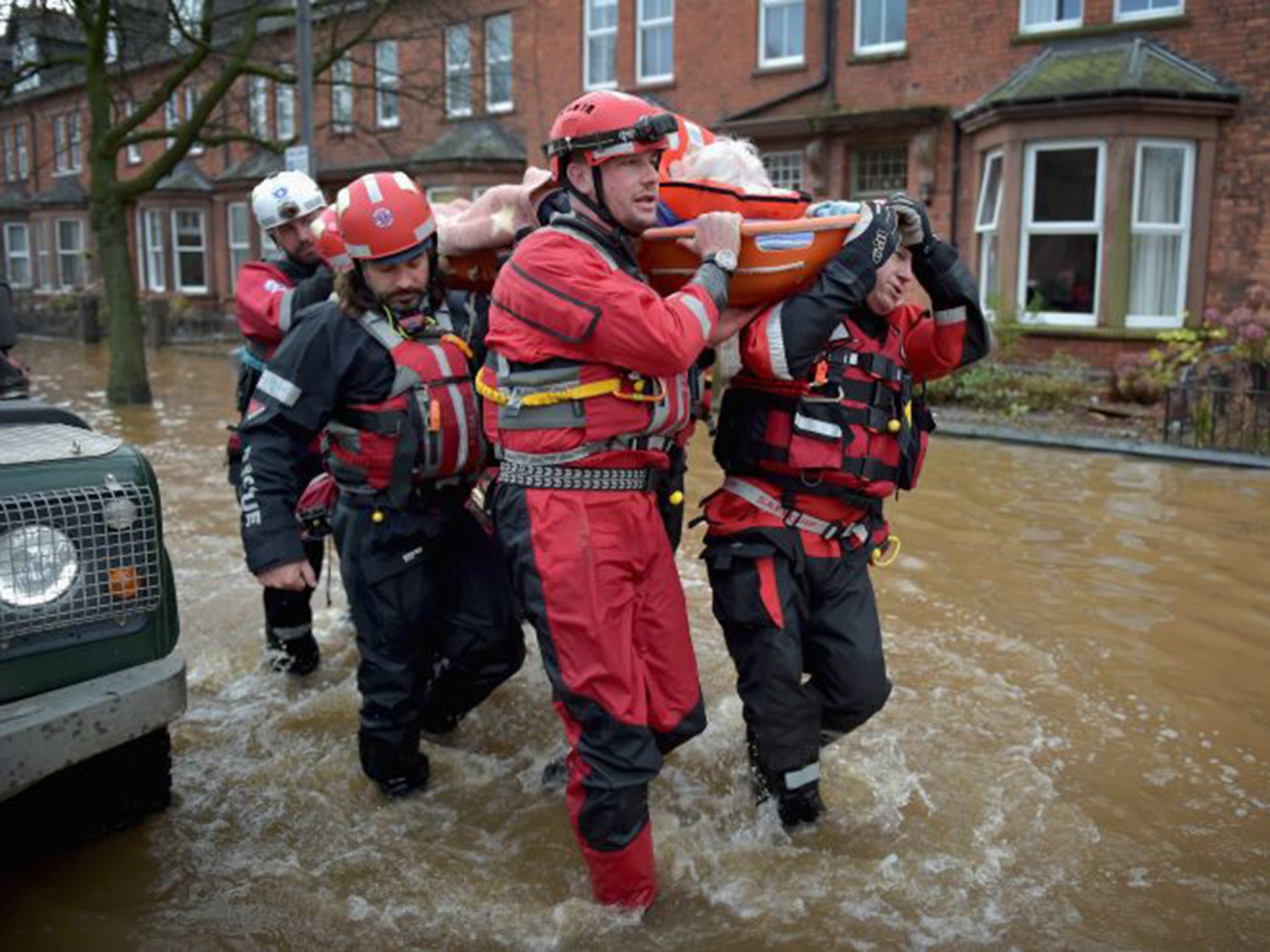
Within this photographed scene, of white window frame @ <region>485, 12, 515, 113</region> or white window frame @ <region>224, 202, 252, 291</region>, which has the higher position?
white window frame @ <region>485, 12, 515, 113</region>

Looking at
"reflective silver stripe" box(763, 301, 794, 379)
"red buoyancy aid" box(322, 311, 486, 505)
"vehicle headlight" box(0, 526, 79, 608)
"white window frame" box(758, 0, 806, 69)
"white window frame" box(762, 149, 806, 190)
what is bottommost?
"vehicle headlight" box(0, 526, 79, 608)

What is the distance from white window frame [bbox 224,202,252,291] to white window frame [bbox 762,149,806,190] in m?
15.8

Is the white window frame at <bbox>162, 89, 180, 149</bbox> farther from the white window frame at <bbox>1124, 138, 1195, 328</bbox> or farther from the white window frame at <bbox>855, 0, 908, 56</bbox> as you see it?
the white window frame at <bbox>1124, 138, 1195, 328</bbox>

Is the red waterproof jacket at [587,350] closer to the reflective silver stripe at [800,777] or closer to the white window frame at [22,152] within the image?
the reflective silver stripe at [800,777]

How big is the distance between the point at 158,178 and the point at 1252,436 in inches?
538

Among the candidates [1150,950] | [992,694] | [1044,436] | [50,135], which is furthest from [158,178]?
[50,135]

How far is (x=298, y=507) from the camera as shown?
459cm

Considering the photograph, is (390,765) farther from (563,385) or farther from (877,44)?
(877,44)

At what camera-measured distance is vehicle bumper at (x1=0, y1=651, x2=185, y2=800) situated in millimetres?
2947

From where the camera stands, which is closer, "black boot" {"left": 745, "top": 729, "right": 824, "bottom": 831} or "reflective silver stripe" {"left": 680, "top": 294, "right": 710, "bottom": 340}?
"reflective silver stripe" {"left": 680, "top": 294, "right": 710, "bottom": 340}

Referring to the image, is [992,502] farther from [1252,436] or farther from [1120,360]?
[1120,360]

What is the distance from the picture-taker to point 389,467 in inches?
162

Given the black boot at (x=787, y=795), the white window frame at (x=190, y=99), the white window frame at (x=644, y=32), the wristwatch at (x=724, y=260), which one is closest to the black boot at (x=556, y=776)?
the black boot at (x=787, y=795)

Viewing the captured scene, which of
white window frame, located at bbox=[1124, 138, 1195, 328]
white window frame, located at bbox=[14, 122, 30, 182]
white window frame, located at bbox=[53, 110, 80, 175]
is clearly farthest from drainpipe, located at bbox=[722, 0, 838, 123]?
white window frame, located at bbox=[14, 122, 30, 182]
